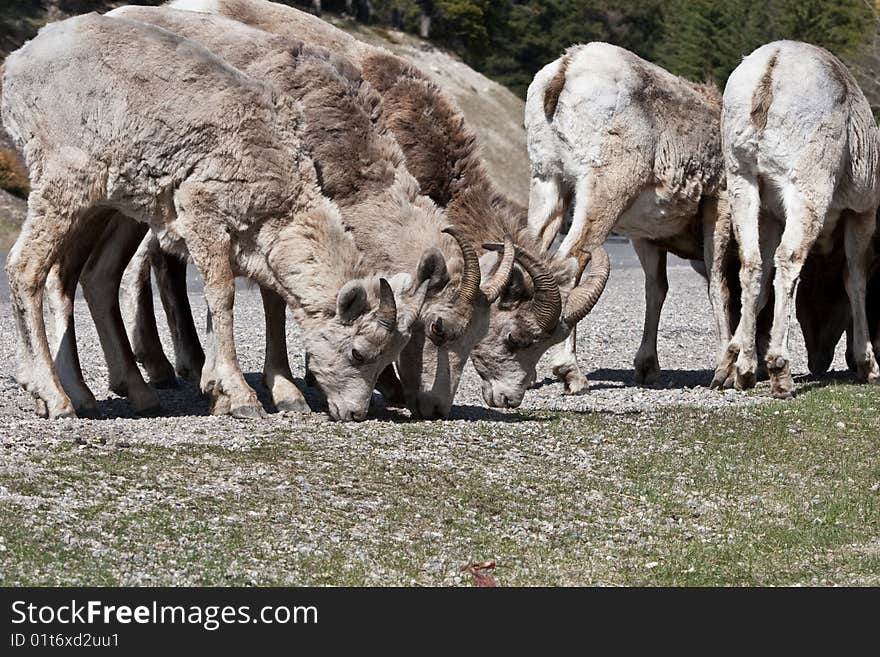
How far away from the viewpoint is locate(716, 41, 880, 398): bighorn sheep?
46.4ft

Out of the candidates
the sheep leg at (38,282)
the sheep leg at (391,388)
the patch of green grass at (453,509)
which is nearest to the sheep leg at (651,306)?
the sheep leg at (391,388)

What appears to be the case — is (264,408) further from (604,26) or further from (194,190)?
(604,26)

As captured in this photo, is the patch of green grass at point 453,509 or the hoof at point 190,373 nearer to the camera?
the patch of green grass at point 453,509

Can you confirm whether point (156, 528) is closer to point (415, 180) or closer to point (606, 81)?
point (415, 180)

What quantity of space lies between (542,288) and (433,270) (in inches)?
56.8

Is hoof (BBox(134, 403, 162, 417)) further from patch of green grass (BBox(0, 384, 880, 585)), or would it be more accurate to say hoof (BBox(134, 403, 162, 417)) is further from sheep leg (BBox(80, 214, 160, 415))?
patch of green grass (BBox(0, 384, 880, 585))

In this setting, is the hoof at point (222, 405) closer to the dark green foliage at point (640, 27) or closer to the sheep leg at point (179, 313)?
the sheep leg at point (179, 313)

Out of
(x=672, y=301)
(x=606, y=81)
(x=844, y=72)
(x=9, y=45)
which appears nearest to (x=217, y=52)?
(x=606, y=81)

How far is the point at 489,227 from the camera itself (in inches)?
509

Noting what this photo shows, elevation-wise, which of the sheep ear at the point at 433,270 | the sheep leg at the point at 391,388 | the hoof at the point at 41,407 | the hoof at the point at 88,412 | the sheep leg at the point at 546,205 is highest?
the sheep ear at the point at 433,270

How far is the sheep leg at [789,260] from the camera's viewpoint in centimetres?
1412

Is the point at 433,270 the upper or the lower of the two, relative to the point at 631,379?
upper

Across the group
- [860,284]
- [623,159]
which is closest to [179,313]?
[623,159]

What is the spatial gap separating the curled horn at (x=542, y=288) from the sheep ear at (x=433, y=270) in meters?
1.06
